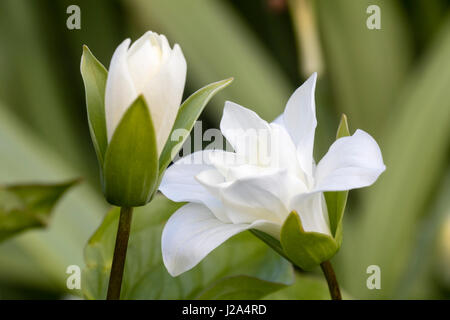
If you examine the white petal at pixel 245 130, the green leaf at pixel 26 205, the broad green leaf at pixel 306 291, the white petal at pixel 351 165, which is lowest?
the broad green leaf at pixel 306 291

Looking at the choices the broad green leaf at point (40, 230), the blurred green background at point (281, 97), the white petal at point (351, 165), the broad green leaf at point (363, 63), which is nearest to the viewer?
the white petal at point (351, 165)

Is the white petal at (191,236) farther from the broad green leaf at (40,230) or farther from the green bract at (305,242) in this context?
the broad green leaf at (40,230)

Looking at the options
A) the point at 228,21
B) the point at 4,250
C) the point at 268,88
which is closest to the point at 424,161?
the point at 268,88

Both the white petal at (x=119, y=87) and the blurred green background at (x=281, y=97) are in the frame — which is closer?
the white petal at (x=119, y=87)

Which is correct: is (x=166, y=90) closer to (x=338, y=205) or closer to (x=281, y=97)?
(x=338, y=205)

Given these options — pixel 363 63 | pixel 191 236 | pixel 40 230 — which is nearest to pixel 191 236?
pixel 191 236

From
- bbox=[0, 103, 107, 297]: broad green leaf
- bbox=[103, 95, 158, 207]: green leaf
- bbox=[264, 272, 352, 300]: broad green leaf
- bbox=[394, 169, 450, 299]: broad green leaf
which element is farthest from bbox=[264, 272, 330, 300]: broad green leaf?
bbox=[394, 169, 450, 299]: broad green leaf

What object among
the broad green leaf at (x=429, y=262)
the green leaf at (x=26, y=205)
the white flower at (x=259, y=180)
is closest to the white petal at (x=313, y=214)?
the white flower at (x=259, y=180)
